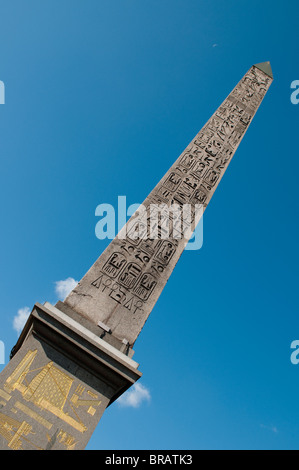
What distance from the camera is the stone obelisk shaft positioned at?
4727mm

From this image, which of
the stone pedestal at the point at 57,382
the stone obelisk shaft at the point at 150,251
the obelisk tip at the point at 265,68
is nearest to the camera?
the stone pedestal at the point at 57,382

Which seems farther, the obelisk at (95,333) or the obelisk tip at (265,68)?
the obelisk tip at (265,68)

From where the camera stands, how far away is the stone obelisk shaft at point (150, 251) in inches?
186

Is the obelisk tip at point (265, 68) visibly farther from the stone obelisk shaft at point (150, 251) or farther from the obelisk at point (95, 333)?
the obelisk at point (95, 333)

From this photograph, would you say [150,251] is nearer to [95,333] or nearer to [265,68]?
[95,333]

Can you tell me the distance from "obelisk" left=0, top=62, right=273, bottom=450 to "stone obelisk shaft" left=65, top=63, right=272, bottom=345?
1 cm

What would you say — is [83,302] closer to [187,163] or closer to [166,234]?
[166,234]

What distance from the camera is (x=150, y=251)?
5586 millimetres

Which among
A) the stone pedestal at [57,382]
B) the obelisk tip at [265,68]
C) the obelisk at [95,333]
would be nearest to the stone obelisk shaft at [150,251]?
the obelisk at [95,333]

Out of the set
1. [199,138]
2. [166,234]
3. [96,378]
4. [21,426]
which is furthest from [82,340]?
[199,138]

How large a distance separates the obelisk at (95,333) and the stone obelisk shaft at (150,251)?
0.5 inches

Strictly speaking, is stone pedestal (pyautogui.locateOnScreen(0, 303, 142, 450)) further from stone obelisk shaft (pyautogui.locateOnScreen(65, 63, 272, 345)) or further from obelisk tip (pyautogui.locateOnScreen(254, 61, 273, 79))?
obelisk tip (pyautogui.locateOnScreen(254, 61, 273, 79))

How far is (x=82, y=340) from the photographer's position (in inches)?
159
